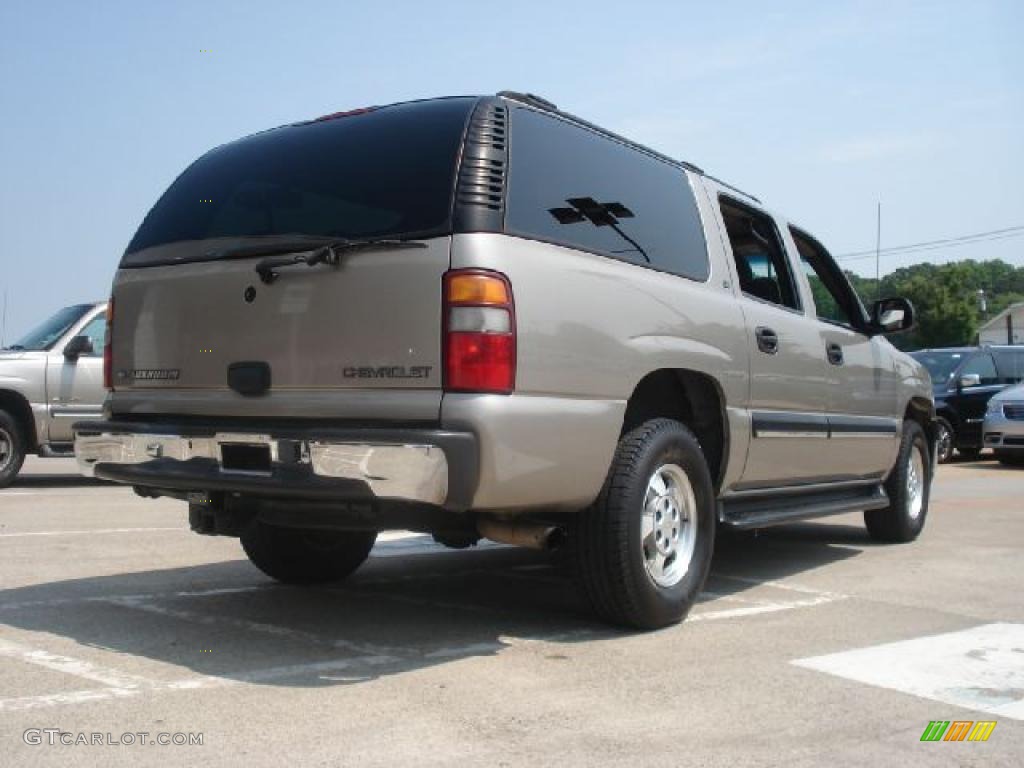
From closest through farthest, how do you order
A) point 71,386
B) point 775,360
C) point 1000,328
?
point 775,360, point 71,386, point 1000,328

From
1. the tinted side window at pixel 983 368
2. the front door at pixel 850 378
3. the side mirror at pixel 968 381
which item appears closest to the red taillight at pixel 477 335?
the front door at pixel 850 378

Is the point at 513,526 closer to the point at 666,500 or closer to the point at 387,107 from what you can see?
the point at 666,500

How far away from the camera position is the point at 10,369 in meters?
10.7

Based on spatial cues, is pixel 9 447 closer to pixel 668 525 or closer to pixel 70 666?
pixel 70 666

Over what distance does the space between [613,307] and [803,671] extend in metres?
1.47

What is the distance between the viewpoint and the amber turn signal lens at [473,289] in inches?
143

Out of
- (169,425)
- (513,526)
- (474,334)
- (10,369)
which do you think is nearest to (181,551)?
(169,425)

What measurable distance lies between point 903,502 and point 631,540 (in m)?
3.85

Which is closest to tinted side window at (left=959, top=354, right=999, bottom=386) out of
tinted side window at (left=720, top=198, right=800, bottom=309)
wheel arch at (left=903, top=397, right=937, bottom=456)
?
wheel arch at (left=903, top=397, right=937, bottom=456)

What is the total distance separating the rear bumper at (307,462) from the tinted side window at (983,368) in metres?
14.6

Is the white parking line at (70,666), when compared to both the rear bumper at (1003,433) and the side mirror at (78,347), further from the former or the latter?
the rear bumper at (1003,433)

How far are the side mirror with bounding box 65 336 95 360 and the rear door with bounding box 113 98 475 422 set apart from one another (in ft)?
22.1

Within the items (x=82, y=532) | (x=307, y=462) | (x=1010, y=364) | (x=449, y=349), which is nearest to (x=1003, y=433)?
(x=1010, y=364)

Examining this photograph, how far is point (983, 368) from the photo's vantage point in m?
16.7
